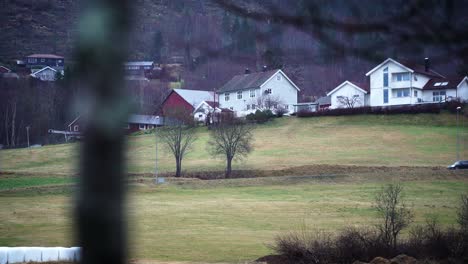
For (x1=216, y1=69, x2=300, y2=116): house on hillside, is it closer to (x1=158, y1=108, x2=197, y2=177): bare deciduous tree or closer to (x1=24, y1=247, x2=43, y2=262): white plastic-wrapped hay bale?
(x1=158, y1=108, x2=197, y2=177): bare deciduous tree

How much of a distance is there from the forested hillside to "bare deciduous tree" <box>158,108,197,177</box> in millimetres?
55699

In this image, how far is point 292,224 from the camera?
31953mm

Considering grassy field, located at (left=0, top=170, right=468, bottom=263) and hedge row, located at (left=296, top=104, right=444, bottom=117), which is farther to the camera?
hedge row, located at (left=296, top=104, right=444, bottom=117)

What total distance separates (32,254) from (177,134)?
49628 millimetres

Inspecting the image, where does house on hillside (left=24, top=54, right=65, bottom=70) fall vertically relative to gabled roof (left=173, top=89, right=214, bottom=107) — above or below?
below

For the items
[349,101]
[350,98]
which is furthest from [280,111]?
[350,98]

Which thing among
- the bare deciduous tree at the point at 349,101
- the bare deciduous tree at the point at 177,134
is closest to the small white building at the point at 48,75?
the bare deciduous tree at the point at 177,134

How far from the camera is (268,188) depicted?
51656 mm

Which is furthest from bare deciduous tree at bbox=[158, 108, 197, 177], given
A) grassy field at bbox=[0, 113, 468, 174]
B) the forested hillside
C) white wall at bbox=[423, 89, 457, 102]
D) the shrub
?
the forested hillside

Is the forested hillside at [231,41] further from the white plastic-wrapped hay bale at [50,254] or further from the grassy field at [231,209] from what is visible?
the white plastic-wrapped hay bale at [50,254]

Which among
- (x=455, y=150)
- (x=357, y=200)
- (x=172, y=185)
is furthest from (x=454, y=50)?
(x=455, y=150)

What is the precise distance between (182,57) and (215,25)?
0.95 ft

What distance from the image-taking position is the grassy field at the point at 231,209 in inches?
989

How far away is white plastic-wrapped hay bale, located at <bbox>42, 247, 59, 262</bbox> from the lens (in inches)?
653
